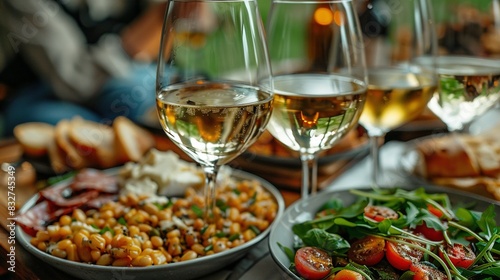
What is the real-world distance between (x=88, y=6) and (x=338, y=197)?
259cm

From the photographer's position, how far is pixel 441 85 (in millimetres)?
1095

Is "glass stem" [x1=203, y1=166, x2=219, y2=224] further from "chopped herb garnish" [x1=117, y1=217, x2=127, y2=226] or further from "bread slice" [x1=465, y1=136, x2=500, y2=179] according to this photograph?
"bread slice" [x1=465, y1=136, x2=500, y2=179]

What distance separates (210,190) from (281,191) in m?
0.37

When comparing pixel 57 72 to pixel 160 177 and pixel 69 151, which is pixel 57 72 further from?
pixel 160 177

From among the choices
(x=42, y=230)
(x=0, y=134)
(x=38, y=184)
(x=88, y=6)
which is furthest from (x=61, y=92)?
(x=42, y=230)

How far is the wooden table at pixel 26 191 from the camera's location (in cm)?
85

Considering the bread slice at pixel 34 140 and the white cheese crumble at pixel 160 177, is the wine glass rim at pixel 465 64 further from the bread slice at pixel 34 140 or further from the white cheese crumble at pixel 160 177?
the bread slice at pixel 34 140

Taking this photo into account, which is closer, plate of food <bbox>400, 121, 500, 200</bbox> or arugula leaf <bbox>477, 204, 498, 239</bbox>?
arugula leaf <bbox>477, 204, 498, 239</bbox>

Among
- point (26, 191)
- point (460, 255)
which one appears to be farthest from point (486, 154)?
point (26, 191)

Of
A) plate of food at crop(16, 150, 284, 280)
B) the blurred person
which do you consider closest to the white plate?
plate of food at crop(16, 150, 284, 280)

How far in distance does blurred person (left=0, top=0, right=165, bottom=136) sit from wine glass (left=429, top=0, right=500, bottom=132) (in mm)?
1389

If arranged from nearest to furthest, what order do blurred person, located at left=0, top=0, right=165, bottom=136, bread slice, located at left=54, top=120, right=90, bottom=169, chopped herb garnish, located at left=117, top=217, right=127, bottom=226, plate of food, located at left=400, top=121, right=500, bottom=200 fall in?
1. chopped herb garnish, located at left=117, top=217, right=127, bottom=226
2. plate of food, located at left=400, top=121, right=500, bottom=200
3. bread slice, located at left=54, top=120, right=90, bottom=169
4. blurred person, located at left=0, top=0, right=165, bottom=136

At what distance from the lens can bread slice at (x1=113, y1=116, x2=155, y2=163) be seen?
4.35 feet

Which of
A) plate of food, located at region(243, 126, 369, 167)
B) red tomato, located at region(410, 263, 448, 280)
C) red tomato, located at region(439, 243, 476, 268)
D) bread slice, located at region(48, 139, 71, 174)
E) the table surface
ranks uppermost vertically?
red tomato, located at region(410, 263, 448, 280)
